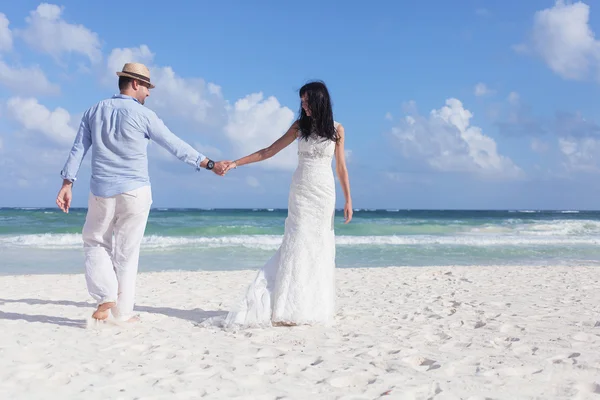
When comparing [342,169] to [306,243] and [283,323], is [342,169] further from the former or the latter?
[283,323]

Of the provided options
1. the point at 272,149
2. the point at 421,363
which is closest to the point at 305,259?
the point at 272,149

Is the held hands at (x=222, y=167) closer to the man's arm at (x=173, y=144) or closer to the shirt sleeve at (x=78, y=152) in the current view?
the man's arm at (x=173, y=144)

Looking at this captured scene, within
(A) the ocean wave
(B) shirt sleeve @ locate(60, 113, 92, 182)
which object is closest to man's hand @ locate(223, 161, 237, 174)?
(B) shirt sleeve @ locate(60, 113, 92, 182)

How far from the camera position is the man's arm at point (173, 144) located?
4316mm

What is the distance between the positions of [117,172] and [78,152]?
0.40m

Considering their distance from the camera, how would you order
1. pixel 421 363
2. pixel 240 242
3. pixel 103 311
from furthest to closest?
pixel 240 242 < pixel 103 311 < pixel 421 363

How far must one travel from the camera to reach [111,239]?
448cm

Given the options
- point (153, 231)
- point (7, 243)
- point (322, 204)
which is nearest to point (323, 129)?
point (322, 204)

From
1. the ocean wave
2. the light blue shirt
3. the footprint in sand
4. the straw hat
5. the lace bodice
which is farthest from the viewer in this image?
the ocean wave

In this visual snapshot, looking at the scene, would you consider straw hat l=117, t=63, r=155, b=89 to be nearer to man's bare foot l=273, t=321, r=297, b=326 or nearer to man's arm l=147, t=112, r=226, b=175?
man's arm l=147, t=112, r=226, b=175

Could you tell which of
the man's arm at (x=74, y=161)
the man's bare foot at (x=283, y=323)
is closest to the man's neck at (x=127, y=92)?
the man's arm at (x=74, y=161)

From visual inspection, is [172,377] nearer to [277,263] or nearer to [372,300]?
[277,263]

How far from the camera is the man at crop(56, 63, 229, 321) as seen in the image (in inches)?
168

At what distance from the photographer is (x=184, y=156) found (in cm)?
431
